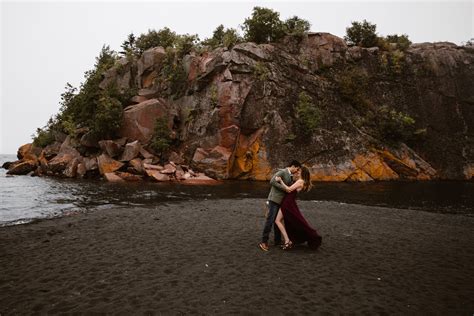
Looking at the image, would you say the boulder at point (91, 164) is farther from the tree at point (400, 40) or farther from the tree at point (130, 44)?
the tree at point (400, 40)

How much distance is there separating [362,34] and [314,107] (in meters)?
18.5

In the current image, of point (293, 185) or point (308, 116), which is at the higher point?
point (308, 116)

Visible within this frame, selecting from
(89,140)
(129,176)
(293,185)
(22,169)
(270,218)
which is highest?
(89,140)

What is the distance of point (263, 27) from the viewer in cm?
4072

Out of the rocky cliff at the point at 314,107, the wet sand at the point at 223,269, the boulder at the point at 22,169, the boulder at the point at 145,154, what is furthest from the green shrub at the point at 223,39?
the wet sand at the point at 223,269

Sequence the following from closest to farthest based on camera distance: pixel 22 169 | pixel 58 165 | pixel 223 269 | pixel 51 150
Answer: pixel 223 269 < pixel 58 165 < pixel 22 169 < pixel 51 150

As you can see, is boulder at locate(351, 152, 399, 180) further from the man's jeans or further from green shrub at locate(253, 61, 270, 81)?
the man's jeans

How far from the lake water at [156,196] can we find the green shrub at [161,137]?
8793 millimetres

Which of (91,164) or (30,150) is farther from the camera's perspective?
(30,150)

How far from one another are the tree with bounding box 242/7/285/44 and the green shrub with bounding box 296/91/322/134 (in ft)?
36.7

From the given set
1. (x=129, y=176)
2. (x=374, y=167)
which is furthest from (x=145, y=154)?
(x=374, y=167)

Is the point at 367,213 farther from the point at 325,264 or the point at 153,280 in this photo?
the point at 153,280

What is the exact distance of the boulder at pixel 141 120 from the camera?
36.2m

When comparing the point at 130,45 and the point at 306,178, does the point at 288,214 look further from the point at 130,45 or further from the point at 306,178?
the point at 130,45
